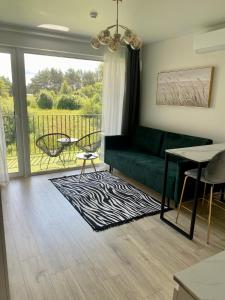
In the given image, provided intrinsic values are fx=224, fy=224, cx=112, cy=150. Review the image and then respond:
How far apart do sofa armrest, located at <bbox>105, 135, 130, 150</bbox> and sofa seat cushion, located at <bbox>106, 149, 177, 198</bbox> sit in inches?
6.1

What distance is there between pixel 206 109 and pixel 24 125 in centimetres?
293

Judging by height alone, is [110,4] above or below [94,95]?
above

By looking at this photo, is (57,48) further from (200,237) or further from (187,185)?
(200,237)

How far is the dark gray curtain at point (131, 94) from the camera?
4293mm

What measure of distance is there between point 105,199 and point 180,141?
1481 mm

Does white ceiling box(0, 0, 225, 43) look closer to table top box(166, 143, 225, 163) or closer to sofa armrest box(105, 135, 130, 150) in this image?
table top box(166, 143, 225, 163)

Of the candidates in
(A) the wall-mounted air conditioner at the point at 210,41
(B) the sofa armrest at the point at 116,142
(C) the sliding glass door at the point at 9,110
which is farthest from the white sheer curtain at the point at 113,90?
(C) the sliding glass door at the point at 9,110

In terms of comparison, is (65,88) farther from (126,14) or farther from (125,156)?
(126,14)

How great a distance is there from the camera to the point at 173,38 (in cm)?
374

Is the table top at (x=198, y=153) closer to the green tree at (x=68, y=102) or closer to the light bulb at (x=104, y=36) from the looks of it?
the light bulb at (x=104, y=36)

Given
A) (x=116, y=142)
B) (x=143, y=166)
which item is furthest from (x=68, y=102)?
(x=143, y=166)

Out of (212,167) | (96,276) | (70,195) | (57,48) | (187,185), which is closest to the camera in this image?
Answer: (96,276)

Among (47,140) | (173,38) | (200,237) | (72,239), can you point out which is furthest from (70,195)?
(173,38)

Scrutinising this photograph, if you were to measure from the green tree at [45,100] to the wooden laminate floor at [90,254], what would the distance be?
191cm
